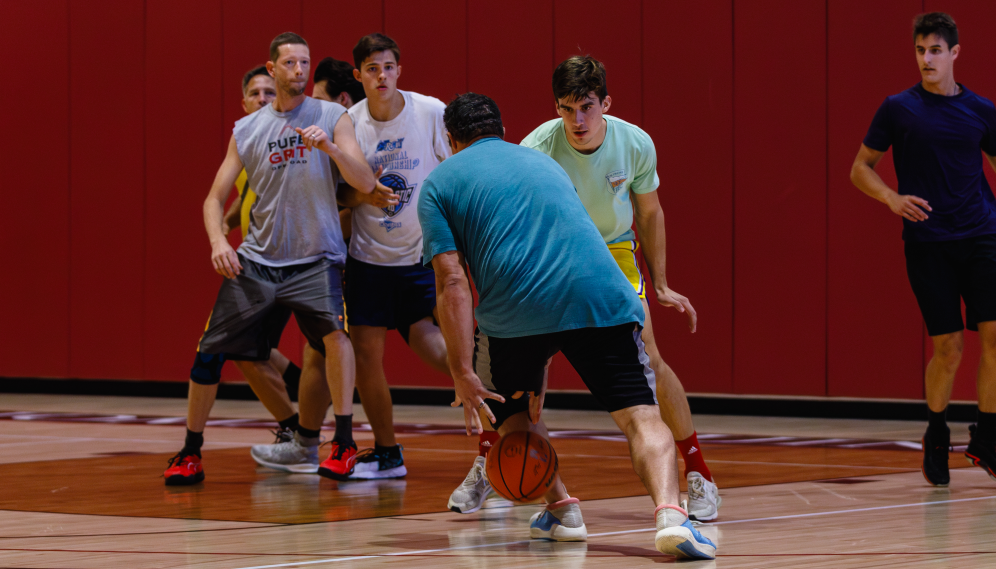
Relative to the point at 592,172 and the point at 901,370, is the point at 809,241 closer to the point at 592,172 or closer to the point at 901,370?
the point at 901,370

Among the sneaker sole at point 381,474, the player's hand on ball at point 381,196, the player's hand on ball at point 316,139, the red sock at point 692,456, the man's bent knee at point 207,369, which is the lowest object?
the sneaker sole at point 381,474

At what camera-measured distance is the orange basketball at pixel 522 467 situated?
374cm

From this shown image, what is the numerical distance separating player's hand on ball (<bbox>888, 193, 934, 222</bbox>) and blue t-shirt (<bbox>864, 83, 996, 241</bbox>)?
10 cm

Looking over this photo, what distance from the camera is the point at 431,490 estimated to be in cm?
518

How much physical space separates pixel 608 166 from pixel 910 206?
1.46 meters

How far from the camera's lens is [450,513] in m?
4.57

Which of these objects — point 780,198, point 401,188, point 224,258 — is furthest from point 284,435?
point 780,198

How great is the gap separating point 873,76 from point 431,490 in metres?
4.78

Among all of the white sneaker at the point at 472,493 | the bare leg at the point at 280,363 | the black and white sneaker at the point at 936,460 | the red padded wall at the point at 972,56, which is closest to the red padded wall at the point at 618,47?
the red padded wall at the point at 972,56

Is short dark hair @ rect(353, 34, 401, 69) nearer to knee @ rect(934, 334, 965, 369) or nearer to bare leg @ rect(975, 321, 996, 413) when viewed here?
knee @ rect(934, 334, 965, 369)

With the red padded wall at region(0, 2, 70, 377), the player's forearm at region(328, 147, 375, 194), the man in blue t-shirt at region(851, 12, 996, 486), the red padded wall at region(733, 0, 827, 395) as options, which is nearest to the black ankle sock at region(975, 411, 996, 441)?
the man in blue t-shirt at region(851, 12, 996, 486)

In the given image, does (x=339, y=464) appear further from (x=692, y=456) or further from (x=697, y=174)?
(x=697, y=174)

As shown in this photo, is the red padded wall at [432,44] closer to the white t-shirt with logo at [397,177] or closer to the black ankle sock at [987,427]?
the white t-shirt with logo at [397,177]

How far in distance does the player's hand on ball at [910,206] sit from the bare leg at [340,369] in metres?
2.35
